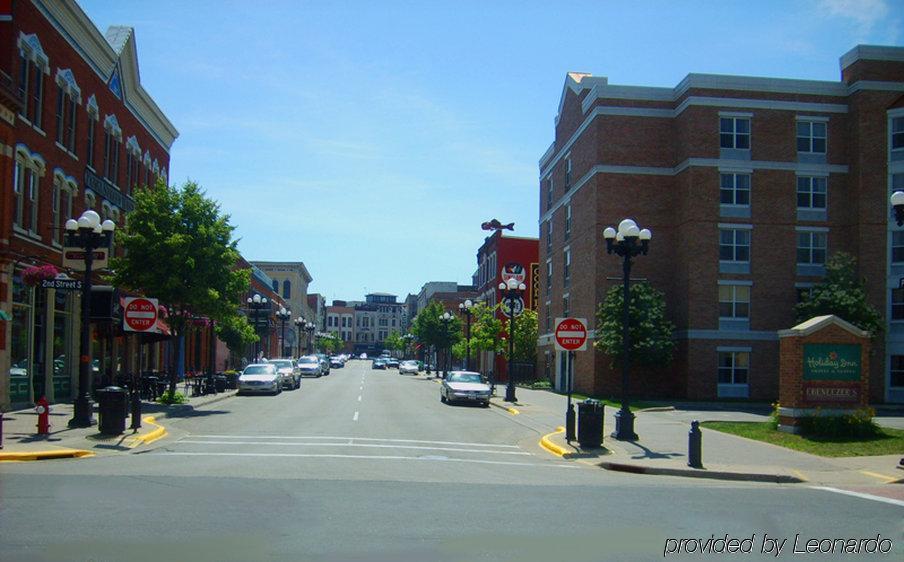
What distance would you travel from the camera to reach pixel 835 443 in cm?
2042

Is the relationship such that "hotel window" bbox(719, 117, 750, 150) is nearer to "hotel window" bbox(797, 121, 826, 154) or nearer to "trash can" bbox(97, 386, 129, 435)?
"hotel window" bbox(797, 121, 826, 154)

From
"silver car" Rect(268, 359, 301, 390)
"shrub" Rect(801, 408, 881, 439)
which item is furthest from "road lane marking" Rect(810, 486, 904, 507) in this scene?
"silver car" Rect(268, 359, 301, 390)

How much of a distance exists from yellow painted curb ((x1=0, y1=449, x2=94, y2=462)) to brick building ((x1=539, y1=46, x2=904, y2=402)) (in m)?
31.1

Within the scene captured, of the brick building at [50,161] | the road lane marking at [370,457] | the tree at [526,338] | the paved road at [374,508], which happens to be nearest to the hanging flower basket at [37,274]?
the brick building at [50,161]

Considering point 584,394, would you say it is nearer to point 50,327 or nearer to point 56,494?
point 50,327

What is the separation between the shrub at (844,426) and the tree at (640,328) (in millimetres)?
18793

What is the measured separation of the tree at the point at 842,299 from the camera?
40.5 meters

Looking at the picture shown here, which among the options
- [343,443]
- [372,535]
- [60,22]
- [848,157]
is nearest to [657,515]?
[372,535]

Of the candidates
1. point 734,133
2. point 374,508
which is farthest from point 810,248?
point 374,508

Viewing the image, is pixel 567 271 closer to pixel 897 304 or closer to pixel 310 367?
pixel 897 304

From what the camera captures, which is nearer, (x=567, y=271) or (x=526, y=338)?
(x=567, y=271)

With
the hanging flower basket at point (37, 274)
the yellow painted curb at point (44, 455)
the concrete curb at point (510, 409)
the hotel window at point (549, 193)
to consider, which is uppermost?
the hotel window at point (549, 193)

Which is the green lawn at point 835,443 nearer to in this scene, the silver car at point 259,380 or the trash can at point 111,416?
the trash can at point 111,416

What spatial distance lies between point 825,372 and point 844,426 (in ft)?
4.67
